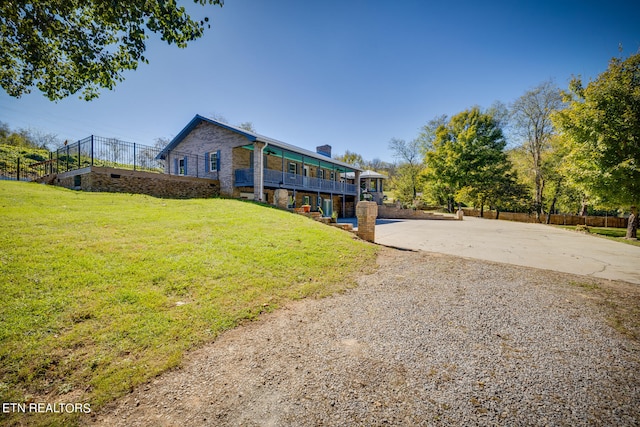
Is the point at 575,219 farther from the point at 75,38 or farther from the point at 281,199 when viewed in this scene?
the point at 75,38

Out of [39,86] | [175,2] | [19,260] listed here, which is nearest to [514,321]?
[19,260]

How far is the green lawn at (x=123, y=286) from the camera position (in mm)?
2428

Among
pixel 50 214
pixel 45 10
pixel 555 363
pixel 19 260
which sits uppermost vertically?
pixel 45 10

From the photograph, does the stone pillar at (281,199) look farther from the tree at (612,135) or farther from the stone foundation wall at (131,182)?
the tree at (612,135)

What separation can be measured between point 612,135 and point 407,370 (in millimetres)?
19091

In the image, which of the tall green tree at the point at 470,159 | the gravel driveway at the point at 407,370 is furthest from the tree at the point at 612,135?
the tall green tree at the point at 470,159

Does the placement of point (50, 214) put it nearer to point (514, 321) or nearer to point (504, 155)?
point (514, 321)

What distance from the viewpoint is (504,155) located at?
97.3 feet

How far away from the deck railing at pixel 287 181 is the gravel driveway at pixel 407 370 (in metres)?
13.3

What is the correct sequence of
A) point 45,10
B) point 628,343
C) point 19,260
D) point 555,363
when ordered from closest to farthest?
point 555,363, point 628,343, point 19,260, point 45,10

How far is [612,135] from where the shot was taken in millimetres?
12922

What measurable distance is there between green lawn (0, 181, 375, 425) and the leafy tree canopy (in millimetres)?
15122

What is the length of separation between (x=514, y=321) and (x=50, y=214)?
11.1 metres

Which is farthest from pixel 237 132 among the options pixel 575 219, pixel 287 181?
pixel 575 219
